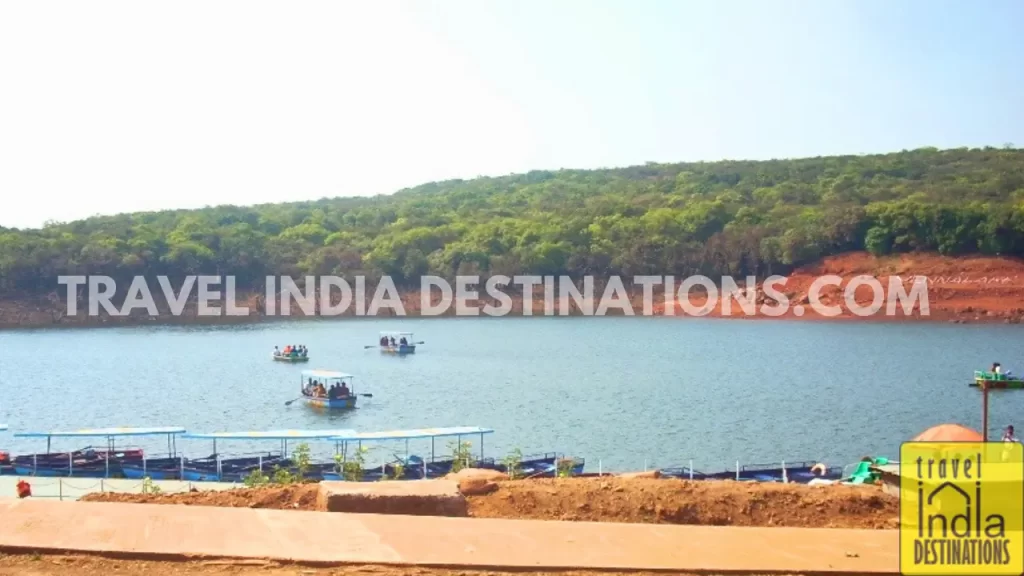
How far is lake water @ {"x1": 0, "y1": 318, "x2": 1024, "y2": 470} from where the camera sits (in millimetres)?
30453

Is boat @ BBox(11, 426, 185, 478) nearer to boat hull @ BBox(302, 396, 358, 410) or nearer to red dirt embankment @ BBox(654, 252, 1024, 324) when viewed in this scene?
boat hull @ BBox(302, 396, 358, 410)

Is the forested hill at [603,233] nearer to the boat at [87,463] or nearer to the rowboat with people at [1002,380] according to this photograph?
the rowboat with people at [1002,380]

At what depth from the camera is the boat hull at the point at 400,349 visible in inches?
2349

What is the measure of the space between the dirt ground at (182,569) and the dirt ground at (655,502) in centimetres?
284

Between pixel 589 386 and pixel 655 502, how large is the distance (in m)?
31.4

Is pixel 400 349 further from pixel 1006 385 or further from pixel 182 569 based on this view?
pixel 182 569

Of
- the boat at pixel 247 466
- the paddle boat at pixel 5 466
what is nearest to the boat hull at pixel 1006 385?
the boat at pixel 247 466

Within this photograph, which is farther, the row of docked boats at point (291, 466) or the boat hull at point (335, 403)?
the boat hull at point (335, 403)

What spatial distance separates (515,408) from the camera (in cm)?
3659

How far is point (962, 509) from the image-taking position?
964cm

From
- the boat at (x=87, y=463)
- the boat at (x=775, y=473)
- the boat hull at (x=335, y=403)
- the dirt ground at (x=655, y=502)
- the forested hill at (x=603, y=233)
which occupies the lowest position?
the boat hull at (x=335, y=403)

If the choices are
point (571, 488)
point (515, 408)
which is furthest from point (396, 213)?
point (571, 488)

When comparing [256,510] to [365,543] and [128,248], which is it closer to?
[365,543]

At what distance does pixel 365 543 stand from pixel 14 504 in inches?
121
